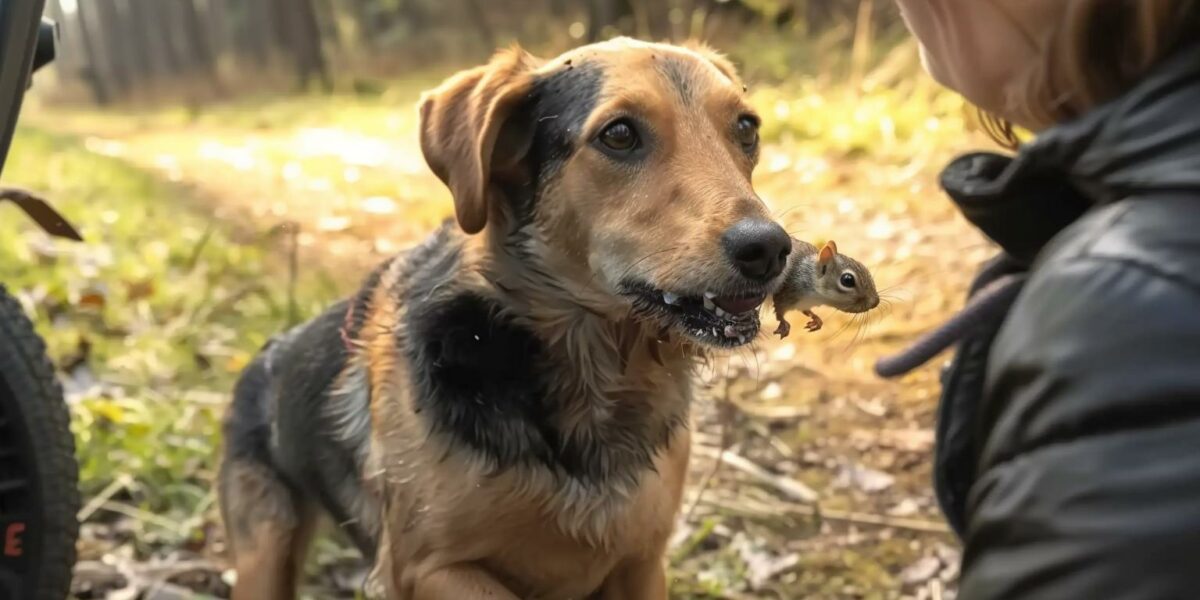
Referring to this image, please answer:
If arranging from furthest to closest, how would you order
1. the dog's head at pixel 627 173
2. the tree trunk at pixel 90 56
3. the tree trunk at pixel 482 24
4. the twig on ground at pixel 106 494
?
the tree trunk at pixel 90 56 < the tree trunk at pixel 482 24 < the twig on ground at pixel 106 494 < the dog's head at pixel 627 173

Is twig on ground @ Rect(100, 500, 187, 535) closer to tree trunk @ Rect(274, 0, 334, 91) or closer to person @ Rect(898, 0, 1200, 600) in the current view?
person @ Rect(898, 0, 1200, 600)

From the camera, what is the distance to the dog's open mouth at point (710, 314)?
225 centimetres

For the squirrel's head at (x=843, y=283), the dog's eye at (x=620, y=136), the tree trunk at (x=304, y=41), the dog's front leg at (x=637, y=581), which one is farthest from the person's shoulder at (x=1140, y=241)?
the tree trunk at (x=304, y=41)

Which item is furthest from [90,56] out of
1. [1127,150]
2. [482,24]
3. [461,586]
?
[1127,150]

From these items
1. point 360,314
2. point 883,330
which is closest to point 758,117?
point 360,314

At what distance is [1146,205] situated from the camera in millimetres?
1114

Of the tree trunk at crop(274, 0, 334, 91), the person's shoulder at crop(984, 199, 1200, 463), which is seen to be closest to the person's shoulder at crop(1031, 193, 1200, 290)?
the person's shoulder at crop(984, 199, 1200, 463)

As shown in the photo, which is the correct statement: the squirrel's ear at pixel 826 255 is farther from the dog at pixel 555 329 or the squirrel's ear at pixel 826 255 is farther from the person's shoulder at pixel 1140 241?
the person's shoulder at pixel 1140 241

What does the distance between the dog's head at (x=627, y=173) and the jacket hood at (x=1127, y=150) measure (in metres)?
0.72

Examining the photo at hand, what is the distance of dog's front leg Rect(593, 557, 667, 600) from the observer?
9.00 feet

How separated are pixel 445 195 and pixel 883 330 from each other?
3443 mm

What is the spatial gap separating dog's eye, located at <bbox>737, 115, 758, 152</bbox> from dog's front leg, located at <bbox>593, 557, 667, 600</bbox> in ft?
3.44

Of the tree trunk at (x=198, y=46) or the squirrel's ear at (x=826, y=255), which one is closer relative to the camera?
the squirrel's ear at (x=826, y=255)

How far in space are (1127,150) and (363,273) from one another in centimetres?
513
